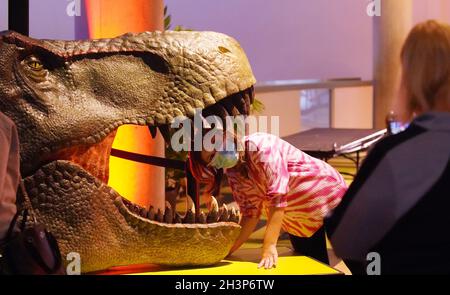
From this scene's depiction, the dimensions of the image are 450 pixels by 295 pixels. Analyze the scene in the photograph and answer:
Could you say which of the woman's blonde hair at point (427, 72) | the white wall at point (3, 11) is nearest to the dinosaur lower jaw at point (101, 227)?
the woman's blonde hair at point (427, 72)

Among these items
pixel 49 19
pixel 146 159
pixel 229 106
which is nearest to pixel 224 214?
pixel 229 106

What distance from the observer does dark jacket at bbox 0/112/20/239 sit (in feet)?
8.52

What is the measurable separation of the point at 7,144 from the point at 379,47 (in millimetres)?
13122

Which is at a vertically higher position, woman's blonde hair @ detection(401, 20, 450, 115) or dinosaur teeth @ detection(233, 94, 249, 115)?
woman's blonde hair @ detection(401, 20, 450, 115)

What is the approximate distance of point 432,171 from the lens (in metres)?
2.04

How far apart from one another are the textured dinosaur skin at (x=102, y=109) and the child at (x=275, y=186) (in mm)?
337

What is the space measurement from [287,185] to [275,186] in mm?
59

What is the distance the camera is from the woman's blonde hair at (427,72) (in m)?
2.14

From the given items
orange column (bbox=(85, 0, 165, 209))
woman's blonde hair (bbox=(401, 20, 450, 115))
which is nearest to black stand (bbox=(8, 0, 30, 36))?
orange column (bbox=(85, 0, 165, 209))

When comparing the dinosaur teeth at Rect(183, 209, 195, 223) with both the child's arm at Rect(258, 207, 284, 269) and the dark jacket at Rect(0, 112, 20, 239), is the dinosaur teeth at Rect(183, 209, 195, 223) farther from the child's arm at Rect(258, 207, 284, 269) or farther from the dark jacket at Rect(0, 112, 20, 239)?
the dark jacket at Rect(0, 112, 20, 239)

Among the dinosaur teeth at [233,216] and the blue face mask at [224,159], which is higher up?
the blue face mask at [224,159]

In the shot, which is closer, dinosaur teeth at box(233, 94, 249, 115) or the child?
dinosaur teeth at box(233, 94, 249, 115)

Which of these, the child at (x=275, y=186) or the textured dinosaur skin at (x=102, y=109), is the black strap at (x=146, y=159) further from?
the textured dinosaur skin at (x=102, y=109)

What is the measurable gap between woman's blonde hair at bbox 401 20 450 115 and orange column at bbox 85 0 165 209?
174 centimetres
